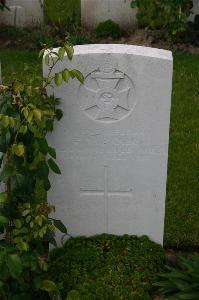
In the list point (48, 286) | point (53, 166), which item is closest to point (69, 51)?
point (53, 166)

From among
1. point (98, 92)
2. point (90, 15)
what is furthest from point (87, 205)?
point (90, 15)

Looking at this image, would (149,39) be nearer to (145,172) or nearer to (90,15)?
(90,15)

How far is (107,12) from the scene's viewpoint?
332 inches

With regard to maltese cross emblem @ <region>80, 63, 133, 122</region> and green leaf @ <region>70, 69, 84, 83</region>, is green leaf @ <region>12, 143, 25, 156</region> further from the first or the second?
maltese cross emblem @ <region>80, 63, 133, 122</region>

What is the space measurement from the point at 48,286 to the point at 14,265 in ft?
1.23

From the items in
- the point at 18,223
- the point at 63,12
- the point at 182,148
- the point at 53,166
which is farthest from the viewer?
the point at 63,12

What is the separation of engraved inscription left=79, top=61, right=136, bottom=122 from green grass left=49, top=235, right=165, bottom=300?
762 mm

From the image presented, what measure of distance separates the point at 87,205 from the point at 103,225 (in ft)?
0.54

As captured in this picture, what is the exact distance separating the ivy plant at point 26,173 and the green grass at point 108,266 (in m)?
0.16

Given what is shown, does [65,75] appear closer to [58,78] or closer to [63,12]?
[58,78]

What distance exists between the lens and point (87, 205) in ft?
A: 12.5

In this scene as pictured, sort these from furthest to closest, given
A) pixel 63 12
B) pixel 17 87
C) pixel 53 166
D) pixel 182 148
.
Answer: pixel 63 12 < pixel 182 148 < pixel 53 166 < pixel 17 87

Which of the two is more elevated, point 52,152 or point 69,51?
point 69,51

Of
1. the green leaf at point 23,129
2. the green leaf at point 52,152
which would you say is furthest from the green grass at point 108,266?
the green leaf at point 23,129
